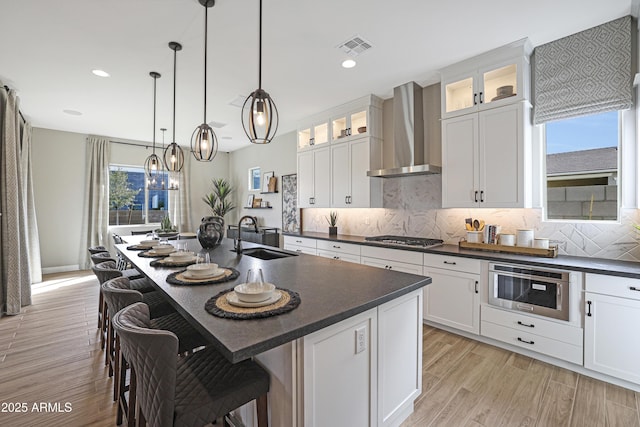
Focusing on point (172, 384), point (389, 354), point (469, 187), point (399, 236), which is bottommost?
point (389, 354)

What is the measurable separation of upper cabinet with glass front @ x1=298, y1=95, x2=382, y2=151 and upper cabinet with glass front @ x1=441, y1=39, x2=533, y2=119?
1.04 m

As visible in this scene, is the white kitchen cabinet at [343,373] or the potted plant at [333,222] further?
the potted plant at [333,222]

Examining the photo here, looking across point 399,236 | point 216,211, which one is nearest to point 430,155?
point 399,236

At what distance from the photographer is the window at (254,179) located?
279 inches

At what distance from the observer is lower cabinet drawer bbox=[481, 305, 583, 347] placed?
2.36 metres

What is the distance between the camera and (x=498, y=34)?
2656 mm

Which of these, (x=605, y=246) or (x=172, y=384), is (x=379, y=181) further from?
(x=172, y=384)

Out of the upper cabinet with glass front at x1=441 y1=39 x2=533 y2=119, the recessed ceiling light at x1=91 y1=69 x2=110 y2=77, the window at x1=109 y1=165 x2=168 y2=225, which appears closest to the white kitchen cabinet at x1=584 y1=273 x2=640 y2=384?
the upper cabinet with glass front at x1=441 y1=39 x2=533 y2=119

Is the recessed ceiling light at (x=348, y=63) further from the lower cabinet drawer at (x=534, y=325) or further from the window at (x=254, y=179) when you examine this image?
the window at (x=254, y=179)

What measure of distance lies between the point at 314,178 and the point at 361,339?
3717 millimetres

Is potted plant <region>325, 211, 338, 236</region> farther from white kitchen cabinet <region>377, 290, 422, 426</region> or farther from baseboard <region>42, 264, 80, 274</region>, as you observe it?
baseboard <region>42, 264, 80, 274</region>

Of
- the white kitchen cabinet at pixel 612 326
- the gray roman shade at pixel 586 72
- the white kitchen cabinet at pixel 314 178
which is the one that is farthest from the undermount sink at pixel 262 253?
the gray roman shade at pixel 586 72

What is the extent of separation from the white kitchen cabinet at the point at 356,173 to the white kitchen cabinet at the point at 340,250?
618 mm

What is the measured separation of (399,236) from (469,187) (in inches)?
46.9
